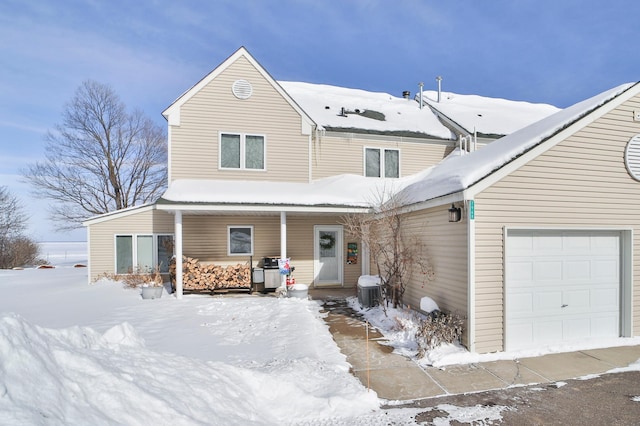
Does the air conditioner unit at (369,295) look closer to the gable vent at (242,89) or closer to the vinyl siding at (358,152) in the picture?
the vinyl siding at (358,152)

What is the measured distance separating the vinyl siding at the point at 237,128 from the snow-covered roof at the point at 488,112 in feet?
25.3

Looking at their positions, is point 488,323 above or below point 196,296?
above

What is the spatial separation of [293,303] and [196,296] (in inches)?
139

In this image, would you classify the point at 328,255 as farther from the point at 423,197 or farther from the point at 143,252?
the point at 143,252

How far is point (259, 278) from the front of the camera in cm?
1150

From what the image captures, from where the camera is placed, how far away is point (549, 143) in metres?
6.24

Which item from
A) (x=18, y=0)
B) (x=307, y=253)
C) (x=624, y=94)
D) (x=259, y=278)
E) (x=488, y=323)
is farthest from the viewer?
(x=307, y=253)

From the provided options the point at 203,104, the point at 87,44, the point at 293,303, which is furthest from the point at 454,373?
the point at 87,44

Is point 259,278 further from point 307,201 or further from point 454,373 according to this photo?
point 454,373

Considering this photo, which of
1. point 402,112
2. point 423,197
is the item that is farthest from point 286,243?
point 402,112

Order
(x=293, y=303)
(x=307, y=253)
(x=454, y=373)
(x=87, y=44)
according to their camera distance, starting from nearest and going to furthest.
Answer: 1. (x=454, y=373)
2. (x=293, y=303)
3. (x=87, y=44)
4. (x=307, y=253)

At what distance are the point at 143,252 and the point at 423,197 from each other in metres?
10.7

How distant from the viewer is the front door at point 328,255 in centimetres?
1255

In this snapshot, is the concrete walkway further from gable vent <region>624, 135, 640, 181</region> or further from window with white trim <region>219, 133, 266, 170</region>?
window with white trim <region>219, 133, 266, 170</region>
